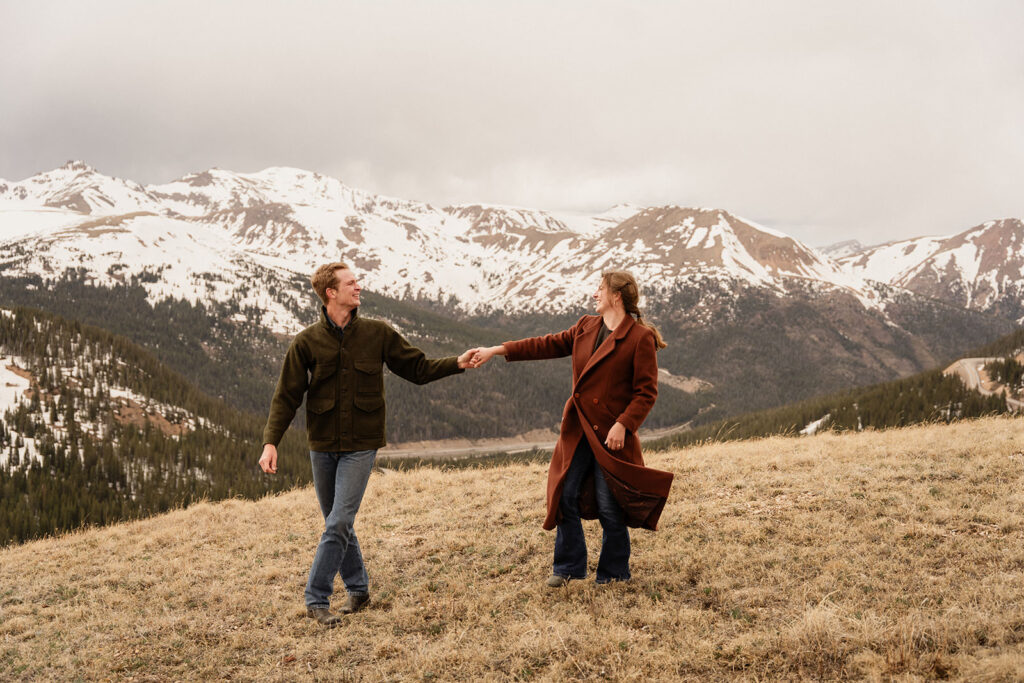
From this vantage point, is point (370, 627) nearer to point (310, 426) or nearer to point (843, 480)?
point (310, 426)

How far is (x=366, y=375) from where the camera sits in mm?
7152

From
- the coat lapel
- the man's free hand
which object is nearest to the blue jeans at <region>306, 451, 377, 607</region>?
the man's free hand

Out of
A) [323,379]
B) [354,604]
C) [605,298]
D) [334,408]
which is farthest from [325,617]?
[605,298]

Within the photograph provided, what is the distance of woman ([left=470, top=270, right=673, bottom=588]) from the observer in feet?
22.1

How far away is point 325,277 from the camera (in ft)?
23.5

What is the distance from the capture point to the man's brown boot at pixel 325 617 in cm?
699

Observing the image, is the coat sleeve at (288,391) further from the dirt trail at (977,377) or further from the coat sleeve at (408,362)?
the dirt trail at (977,377)

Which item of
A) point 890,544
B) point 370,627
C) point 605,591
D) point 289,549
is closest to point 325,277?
point 370,627

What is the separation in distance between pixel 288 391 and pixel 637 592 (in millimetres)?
4754

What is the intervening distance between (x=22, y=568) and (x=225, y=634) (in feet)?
22.9

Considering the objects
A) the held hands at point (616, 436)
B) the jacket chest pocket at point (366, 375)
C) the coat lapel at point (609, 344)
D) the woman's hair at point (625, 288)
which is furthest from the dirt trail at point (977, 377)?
the jacket chest pocket at point (366, 375)

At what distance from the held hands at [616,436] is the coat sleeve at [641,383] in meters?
0.08

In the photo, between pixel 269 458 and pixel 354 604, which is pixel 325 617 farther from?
pixel 269 458

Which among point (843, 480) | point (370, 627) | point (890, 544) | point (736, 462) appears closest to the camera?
point (370, 627)
